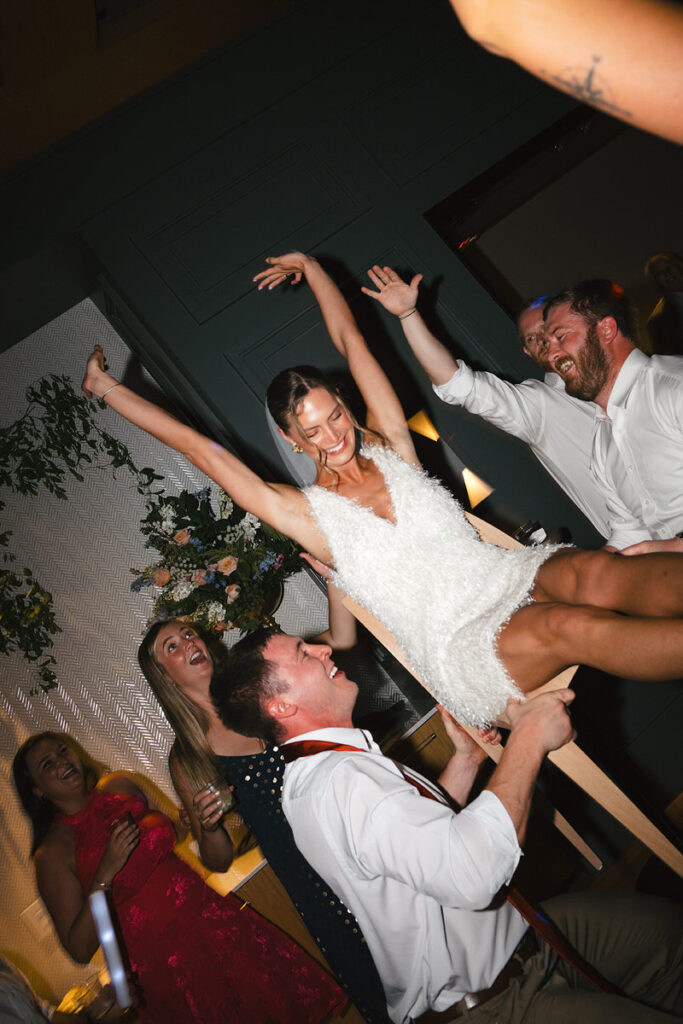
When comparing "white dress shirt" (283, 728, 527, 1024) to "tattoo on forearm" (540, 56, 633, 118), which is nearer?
"tattoo on forearm" (540, 56, 633, 118)

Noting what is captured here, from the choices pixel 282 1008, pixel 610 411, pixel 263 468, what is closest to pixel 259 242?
pixel 263 468

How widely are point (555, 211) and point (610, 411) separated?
259 cm

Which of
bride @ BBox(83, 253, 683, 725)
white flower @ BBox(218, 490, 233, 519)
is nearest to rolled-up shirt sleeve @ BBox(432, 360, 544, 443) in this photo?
bride @ BBox(83, 253, 683, 725)

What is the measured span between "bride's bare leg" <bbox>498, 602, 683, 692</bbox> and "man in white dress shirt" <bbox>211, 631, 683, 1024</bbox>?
112 millimetres

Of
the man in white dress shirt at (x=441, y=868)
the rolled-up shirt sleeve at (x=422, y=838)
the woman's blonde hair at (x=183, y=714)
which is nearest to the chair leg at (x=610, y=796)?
the man in white dress shirt at (x=441, y=868)

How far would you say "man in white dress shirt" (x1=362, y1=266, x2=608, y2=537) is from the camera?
2785mm

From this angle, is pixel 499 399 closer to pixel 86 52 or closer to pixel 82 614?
pixel 82 614

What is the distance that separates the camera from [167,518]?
3164 millimetres

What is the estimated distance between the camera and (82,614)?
320 centimetres

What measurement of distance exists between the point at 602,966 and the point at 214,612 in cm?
194

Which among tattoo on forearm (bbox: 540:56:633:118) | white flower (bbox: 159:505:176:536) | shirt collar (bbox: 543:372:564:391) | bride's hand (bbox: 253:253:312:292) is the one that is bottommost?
shirt collar (bbox: 543:372:564:391)

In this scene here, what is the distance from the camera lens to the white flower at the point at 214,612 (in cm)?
284

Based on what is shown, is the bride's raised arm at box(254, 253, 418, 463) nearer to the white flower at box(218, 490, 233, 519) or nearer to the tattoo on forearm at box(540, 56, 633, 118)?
the white flower at box(218, 490, 233, 519)

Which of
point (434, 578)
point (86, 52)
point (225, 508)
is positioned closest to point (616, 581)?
point (434, 578)
